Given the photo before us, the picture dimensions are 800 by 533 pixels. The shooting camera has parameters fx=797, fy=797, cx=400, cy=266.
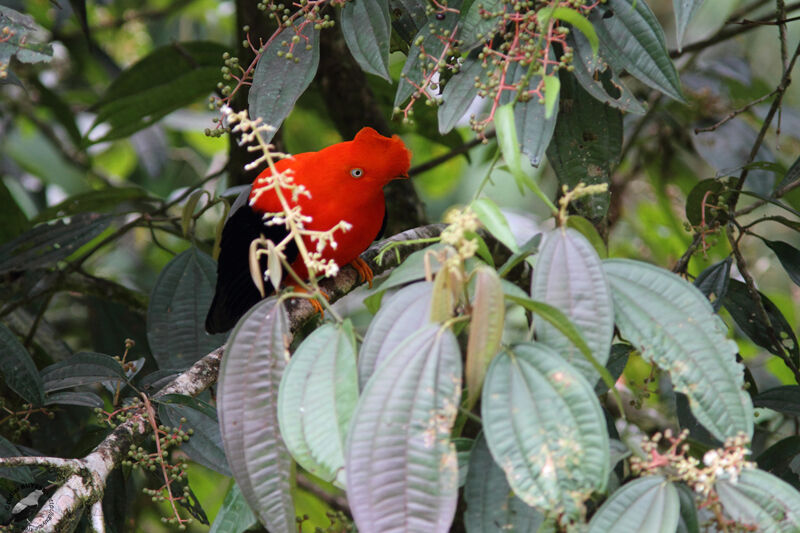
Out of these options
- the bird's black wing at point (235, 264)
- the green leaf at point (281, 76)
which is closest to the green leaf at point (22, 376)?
the bird's black wing at point (235, 264)

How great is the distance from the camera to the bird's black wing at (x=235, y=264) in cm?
197

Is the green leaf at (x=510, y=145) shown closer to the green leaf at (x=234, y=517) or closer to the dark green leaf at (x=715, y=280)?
the green leaf at (x=234, y=517)

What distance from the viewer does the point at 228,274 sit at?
201 cm

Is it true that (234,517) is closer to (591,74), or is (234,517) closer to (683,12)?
(591,74)

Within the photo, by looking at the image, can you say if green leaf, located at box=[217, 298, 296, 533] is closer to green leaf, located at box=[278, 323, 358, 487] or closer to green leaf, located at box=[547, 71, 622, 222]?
green leaf, located at box=[278, 323, 358, 487]

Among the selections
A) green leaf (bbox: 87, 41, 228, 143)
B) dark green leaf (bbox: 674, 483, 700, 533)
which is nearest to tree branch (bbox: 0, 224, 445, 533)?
dark green leaf (bbox: 674, 483, 700, 533)

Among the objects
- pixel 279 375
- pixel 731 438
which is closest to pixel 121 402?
pixel 279 375

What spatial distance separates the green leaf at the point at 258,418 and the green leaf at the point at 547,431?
0.89 feet

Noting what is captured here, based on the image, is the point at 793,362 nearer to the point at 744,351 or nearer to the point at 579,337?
the point at 579,337

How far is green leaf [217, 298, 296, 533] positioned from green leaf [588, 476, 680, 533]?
364mm

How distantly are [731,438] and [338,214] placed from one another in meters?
1.15

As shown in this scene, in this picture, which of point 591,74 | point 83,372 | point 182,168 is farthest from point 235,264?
point 182,168

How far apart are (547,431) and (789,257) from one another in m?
1.08

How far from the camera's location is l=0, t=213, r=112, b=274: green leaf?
2071 millimetres
